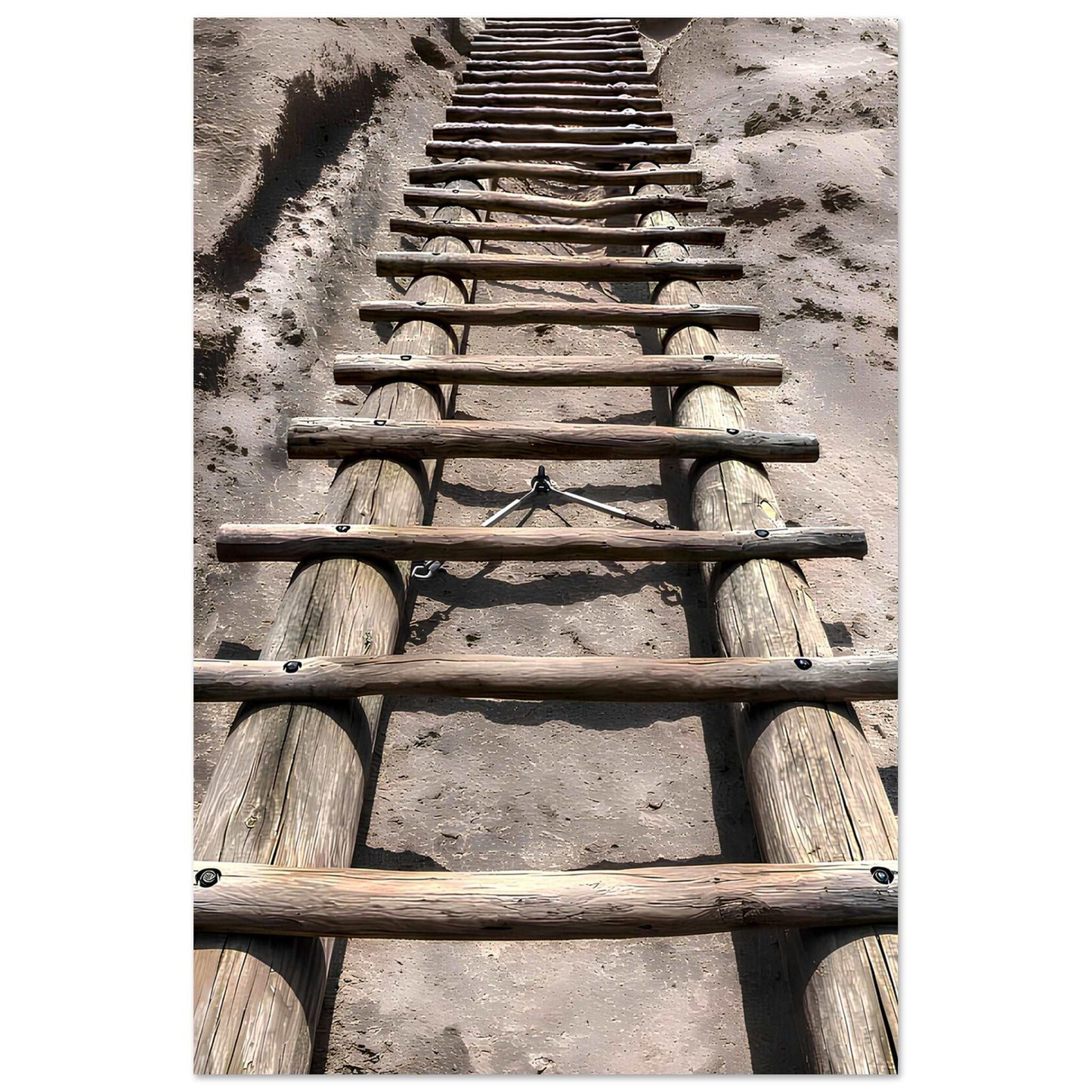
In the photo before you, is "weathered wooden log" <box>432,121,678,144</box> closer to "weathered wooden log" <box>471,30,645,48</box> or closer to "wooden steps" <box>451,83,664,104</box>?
"wooden steps" <box>451,83,664,104</box>

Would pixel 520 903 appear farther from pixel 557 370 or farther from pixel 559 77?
pixel 559 77

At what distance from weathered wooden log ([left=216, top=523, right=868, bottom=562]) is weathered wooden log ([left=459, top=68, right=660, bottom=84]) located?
3330 mm

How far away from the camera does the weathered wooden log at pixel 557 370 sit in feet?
8.82

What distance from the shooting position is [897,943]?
142 centimetres

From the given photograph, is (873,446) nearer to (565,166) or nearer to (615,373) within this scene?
(615,373)

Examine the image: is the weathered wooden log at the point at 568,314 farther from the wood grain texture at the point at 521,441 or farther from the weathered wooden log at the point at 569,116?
the weathered wooden log at the point at 569,116

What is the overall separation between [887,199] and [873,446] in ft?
5.21

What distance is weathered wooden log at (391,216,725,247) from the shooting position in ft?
11.2

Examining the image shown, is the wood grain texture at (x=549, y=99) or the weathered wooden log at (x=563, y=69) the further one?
the weathered wooden log at (x=563, y=69)

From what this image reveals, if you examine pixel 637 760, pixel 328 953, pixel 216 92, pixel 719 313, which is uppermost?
pixel 216 92

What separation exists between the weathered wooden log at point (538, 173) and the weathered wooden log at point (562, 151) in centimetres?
9

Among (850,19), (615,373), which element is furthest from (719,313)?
(850,19)

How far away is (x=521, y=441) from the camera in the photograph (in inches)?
95.0

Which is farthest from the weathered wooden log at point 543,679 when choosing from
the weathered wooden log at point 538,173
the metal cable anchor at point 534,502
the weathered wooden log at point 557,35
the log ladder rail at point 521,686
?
the weathered wooden log at point 557,35
